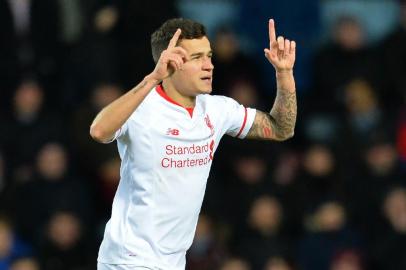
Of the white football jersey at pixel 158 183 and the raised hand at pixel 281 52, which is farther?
the raised hand at pixel 281 52

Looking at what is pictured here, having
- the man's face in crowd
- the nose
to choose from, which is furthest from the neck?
the nose

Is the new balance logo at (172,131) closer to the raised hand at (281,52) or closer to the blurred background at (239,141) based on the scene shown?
the raised hand at (281,52)

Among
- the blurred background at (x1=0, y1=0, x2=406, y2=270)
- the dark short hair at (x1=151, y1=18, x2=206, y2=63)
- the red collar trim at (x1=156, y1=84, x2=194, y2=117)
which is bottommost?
the blurred background at (x1=0, y1=0, x2=406, y2=270)

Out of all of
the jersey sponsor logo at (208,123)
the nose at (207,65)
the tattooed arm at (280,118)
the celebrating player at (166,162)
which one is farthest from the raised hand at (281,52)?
the jersey sponsor logo at (208,123)

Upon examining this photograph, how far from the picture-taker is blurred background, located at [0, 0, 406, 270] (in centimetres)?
1103

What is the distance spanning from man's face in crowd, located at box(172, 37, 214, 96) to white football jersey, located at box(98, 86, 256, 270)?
0.17 metres

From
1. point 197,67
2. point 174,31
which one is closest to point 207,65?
point 197,67

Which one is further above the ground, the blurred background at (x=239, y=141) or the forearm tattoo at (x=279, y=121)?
the forearm tattoo at (x=279, y=121)

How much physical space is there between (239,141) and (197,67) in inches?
192

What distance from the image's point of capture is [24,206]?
36.5 ft

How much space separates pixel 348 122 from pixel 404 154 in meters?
0.58

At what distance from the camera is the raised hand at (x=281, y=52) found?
278 inches

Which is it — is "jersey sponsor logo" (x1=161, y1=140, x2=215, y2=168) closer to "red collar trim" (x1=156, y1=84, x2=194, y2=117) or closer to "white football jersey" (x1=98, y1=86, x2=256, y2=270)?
"white football jersey" (x1=98, y1=86, x2=256, y2=270)

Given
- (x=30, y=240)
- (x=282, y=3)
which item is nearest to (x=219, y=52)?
(x=282, y=3)
